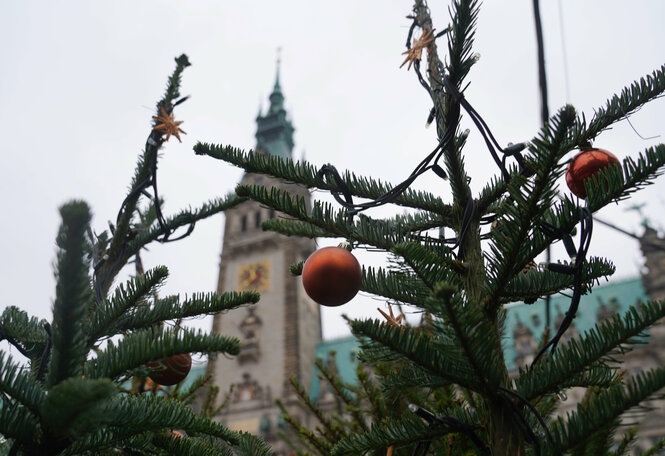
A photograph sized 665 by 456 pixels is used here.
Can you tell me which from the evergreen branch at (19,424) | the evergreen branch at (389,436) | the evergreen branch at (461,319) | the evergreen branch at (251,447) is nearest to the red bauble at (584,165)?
the evergreen branch at (461,319)

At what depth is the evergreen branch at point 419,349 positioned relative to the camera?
4.96ft

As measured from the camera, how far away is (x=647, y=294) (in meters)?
23.1

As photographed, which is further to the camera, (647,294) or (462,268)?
(647,294)

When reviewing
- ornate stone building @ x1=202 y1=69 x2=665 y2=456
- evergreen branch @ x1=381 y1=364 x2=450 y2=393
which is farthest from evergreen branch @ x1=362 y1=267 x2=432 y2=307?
ornate stone building @ x1=202 y1=69 x2=665 y2=456

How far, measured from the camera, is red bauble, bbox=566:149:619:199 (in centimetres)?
186

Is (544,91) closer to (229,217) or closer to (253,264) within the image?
(253,264)

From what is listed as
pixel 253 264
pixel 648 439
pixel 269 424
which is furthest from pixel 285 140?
pixel 648 439

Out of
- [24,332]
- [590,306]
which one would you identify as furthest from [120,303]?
[590,306]

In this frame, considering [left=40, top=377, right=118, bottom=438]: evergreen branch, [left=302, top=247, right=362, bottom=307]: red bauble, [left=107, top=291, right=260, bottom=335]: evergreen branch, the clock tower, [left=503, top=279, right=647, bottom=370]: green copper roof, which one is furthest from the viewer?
[left=503, top=279, right=647, bottom=370]: green copper roof

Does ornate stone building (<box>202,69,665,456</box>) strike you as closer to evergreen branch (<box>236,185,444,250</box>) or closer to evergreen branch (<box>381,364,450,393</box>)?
evergreen branch (<box>236,185,444,250</box>)

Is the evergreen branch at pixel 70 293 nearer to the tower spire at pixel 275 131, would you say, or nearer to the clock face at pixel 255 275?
the clock face at pixel 255 275

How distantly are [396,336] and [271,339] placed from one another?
25.0 metres

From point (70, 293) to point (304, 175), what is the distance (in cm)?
107

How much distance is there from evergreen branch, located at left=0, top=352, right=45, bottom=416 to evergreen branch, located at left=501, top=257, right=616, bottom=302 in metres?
1.45
